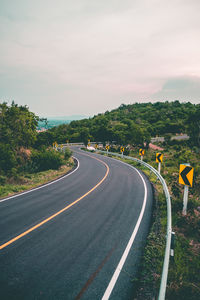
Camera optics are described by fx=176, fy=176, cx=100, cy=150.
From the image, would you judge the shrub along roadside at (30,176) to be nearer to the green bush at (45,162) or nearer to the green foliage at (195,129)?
the green bush at (45,162)

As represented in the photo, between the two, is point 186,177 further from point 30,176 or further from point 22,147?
point 22,147

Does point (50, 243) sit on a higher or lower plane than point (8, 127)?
lower

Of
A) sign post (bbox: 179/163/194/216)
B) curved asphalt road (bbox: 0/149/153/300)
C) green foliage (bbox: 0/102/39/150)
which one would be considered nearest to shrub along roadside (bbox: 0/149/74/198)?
curved asphalt road (bbox: 0/149/153/300)

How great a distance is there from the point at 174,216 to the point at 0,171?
1532 cm

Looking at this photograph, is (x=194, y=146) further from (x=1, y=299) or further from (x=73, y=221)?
(x=1, y=299)

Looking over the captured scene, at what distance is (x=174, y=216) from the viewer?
7613 mm

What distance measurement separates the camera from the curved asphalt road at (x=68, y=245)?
409 centimetres

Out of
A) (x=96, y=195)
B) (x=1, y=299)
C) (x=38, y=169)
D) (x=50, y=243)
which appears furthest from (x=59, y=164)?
(x=1, y=299)

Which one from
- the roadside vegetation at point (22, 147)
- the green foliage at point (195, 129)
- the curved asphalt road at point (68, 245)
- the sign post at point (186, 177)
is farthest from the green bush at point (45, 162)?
the green foliage at point (195, 129)

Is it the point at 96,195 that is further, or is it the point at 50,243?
the point at 96,195

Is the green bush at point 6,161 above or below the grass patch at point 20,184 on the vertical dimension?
above

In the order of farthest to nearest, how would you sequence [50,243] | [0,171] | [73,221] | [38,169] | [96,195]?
[38,169]
[0,171]
[96,195]
[73,221]
[50,243]

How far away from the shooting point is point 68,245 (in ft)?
18.6

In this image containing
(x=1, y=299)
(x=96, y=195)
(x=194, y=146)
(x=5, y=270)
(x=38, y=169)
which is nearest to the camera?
(x=1, y=299)
